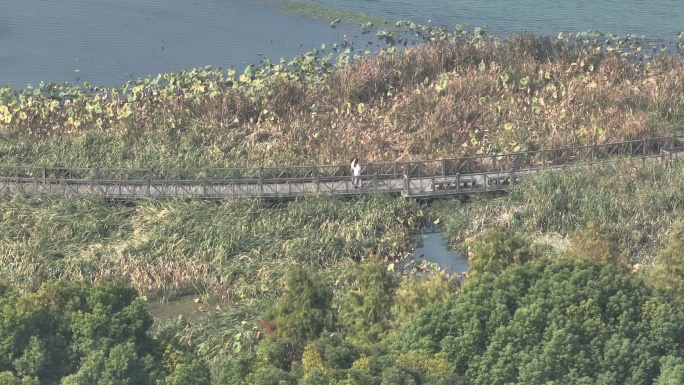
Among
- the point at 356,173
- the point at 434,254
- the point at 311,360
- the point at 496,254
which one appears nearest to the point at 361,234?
the point at 434,254

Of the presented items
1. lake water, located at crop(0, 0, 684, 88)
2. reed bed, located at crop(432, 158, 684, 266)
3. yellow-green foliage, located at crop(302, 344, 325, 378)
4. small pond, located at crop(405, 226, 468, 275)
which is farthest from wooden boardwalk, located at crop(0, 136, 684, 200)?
yellow-green foliage, located at crop(302, 344, 325, 378)

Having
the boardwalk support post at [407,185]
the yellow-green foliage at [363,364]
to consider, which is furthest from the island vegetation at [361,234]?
the boardwalk support post at [407,185]

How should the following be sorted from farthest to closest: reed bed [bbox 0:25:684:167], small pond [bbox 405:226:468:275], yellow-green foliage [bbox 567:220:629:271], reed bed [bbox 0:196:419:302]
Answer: reed bed [bbox 0:25:684:167] → small pond [bbox 405:226:468:275] → reed bed [bbox 0:196:419:302] → yellow-green foliage [bbox 567:220:629:271]

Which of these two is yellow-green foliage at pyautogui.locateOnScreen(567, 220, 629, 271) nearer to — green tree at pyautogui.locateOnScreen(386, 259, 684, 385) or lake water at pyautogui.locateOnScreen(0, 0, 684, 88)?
green tree at pyautogui.locateOnScreen(386, 259, 684, 385)

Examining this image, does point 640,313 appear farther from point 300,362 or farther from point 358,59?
point 358,59

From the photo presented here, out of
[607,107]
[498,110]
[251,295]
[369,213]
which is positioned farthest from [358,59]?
[251,295]

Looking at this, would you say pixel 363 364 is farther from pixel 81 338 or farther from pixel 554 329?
pixel 81 338

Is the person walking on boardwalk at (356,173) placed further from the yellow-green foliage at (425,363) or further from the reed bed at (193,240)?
the yellow-green foliage at (425,363)
